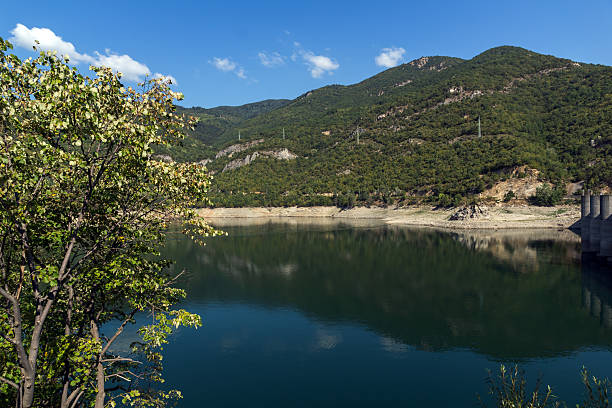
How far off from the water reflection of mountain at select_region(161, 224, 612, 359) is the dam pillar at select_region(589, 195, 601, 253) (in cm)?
320

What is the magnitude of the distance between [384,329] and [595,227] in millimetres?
55279

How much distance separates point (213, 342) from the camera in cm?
3044

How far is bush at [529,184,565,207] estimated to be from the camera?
357 feet

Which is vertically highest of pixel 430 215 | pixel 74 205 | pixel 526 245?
pixel 74 205

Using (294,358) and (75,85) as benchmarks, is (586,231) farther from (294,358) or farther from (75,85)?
(75,85)

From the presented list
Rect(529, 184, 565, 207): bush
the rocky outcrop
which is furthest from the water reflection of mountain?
Rect(529, 184, 565, 207): bush

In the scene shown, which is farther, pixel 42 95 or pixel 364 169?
pixel 364 169

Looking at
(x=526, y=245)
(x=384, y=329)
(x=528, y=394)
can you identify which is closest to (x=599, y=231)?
(x=526, y=245)

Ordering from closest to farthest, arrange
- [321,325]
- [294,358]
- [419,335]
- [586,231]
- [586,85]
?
[294,358], [419,335], [321,325], [586,231], [586,85]

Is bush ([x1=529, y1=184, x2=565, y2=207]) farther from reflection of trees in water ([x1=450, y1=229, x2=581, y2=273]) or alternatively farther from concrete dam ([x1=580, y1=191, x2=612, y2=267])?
concrete dam ([x1=580, y1=191, x2=612, y2=267])

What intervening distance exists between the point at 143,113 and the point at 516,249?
3055 inches

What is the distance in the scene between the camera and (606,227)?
60.1 m

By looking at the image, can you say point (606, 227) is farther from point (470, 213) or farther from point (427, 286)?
point (470, 213)

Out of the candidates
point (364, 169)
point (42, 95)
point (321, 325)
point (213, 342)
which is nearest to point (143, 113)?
point (42, 95)
